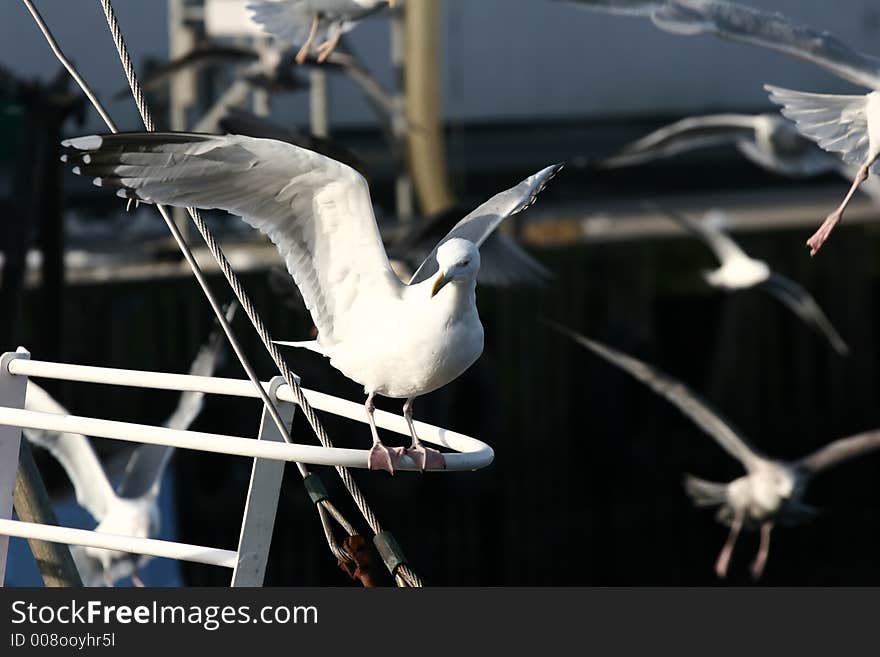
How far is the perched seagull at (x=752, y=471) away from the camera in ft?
24.2

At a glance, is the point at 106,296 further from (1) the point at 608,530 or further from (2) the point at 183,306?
(1) the point at 608,530

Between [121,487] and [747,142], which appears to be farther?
[747,142]

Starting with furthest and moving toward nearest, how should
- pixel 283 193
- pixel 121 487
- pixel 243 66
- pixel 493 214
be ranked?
pixel 243 66 < pixel 121 487 < pixel 493 214 < pixel 283 193

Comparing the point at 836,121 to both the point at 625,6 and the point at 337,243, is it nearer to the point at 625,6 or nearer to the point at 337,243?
the point at 625,6

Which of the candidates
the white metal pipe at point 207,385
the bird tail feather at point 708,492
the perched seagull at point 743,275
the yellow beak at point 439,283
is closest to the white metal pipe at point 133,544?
the white metal pipe at point 207,385

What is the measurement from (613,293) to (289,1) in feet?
15.7

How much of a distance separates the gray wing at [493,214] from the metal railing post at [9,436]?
0.97m

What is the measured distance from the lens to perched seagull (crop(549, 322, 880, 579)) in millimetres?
7391

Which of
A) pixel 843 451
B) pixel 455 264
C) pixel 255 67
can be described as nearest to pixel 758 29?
pixel 843 451

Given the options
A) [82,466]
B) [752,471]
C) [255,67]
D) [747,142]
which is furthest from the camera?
[255,67]

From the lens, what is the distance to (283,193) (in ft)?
11.7

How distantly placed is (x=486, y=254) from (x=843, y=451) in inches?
81.8

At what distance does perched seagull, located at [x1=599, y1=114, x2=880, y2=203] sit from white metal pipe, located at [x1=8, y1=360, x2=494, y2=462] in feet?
17.5
